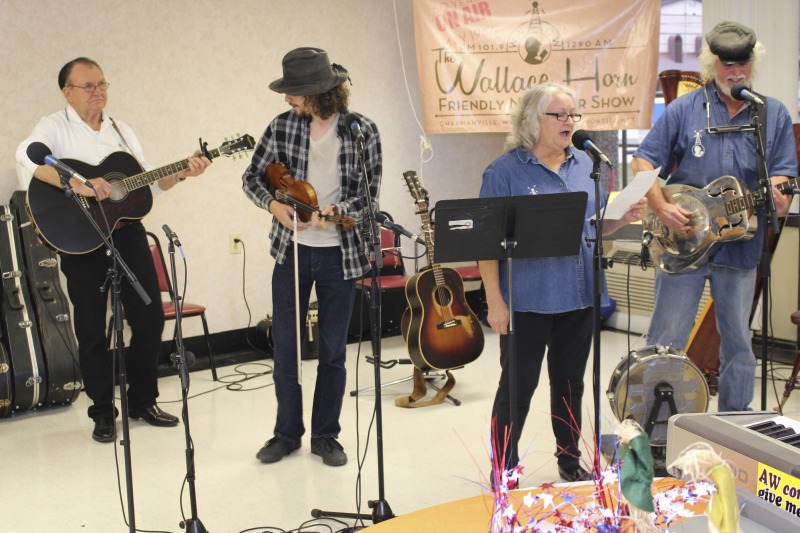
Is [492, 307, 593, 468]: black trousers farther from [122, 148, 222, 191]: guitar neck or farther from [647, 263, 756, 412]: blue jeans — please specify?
[122, 148, 222, 191]: guitar neck

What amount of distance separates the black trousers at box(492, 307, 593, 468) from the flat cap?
3.92 ft

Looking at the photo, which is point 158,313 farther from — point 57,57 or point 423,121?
point 423,121

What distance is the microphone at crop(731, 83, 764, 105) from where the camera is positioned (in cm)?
320

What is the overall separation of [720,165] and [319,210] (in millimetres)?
1623

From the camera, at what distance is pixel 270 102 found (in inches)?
234

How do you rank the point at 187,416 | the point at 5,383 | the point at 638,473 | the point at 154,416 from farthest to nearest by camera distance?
1. the point at 5,383
2. the point at 154,416
3. the point at 187,416
4. the point at 638,473

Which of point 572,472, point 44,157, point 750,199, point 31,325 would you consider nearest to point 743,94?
point 750,199

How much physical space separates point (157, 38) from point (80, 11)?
480 millimetres


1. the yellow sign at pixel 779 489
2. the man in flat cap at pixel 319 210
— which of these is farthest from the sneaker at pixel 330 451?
the yellow sign at pixel 779 489

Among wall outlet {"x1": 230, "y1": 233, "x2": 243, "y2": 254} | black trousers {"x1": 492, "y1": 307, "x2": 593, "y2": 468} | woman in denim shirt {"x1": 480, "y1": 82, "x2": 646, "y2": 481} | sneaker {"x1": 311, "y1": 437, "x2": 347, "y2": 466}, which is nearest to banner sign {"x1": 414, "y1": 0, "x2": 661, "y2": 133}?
wall outlet {"x1": 230, "y1": 233, "x2": 243, "y2": 254}

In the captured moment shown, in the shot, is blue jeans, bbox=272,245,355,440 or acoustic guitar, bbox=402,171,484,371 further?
acoustic guitar, bbox=402,171,484,371

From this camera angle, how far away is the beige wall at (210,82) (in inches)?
199

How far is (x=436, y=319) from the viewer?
447 centimetres

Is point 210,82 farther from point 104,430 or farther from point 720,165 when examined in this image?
point 720,165
